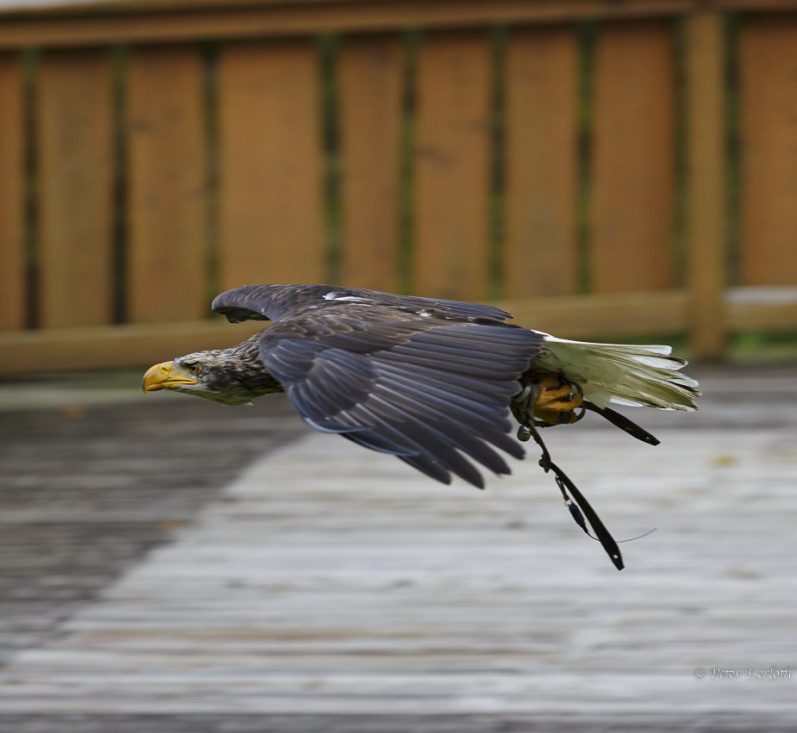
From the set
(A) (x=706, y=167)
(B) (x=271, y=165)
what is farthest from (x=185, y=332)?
(A) (x=706, y=167)

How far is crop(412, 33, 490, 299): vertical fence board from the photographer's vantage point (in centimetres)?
652

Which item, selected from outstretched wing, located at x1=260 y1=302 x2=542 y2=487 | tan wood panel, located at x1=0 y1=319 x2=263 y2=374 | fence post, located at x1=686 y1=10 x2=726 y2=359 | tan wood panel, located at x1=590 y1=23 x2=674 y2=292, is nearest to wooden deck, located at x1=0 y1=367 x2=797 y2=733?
tan wood panel, located at x1=0 y1=319 x2=263 y2=374

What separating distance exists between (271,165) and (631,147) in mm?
1409

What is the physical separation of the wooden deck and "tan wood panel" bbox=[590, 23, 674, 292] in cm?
78

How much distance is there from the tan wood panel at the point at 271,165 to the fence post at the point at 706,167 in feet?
4.78

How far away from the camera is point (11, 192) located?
6.56 meters

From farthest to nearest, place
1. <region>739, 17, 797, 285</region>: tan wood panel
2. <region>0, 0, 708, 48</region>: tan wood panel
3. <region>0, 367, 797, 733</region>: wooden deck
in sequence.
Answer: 1. <region>739, 17, 797, 285</region>: tan wood panel
2. <region>0, 0, 708, 48</region>: tan wood panel
3. <region>0, 367, 797, 733</region>: wooden deck

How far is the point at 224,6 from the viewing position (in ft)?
21.1

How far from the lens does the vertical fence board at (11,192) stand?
6527mm

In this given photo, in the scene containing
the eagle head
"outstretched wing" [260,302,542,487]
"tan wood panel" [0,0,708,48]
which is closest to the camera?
"outstretched wing" [260,302,542,487]

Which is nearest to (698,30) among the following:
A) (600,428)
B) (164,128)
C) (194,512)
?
(600,428)

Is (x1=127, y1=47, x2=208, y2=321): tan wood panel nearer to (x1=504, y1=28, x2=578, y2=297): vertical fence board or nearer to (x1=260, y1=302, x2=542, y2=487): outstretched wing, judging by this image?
(x1=504, y1=28, x2=578, y2=297): vertical fence board

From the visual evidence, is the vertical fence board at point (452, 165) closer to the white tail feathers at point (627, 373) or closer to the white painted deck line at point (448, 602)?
the white painted deck line at point (448, 602)

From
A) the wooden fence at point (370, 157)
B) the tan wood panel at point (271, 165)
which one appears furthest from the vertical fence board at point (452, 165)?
the tan wood panel at point (271, 165)
